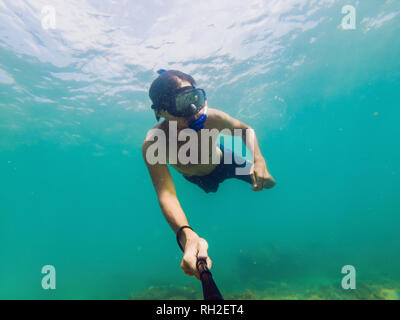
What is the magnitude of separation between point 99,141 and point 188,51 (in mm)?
18091

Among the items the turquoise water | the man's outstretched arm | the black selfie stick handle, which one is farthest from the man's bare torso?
the turquoise water

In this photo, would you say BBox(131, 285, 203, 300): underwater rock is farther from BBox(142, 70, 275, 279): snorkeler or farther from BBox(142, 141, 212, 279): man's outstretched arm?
BBox(142, 141, 212, 279): man's outstretched arm

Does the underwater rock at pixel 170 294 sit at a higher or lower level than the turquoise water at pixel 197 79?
lower

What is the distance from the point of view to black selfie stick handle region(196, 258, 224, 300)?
1.18 metres

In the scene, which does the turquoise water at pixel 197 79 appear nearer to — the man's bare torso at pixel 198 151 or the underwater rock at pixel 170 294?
the underwater rock at pixel 170 294

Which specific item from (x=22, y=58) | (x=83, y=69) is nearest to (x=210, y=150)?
(x=83, y=69)

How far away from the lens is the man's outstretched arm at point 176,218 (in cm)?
162

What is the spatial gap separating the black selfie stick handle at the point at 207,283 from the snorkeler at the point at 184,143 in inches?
3.3

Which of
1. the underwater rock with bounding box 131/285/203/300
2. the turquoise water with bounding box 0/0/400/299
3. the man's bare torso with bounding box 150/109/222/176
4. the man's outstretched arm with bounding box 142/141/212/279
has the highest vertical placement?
the turquoise water with bounding box 0/0/400/299

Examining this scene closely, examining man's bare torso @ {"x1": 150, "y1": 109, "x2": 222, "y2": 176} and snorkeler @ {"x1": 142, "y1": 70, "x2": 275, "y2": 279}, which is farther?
man's bare torso @ {"x1": 150, "y1": 109, "x2": 222, "y2": 176}

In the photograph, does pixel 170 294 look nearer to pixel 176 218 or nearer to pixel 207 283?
pixel 176 218

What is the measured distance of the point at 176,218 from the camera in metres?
2.46

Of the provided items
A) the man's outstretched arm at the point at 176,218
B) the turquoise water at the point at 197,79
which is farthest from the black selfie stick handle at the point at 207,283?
the turquoise water at the point at 197,79

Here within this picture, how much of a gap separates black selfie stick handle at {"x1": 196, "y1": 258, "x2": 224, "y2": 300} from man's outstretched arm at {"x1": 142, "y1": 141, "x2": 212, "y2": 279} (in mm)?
81
